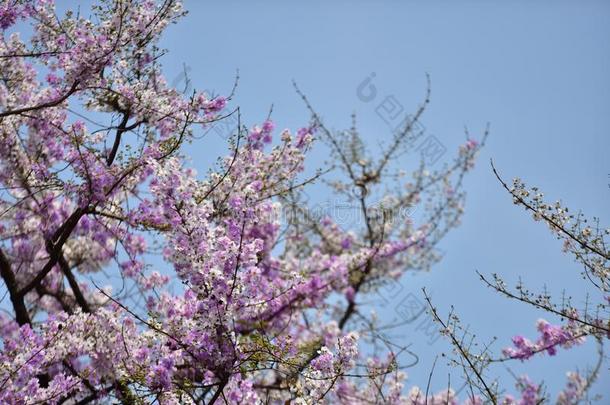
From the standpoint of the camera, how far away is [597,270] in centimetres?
415

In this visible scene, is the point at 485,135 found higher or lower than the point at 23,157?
higher

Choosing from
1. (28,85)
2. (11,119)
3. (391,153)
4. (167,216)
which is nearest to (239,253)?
(167,216)

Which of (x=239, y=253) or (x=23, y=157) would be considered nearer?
(x=239, y=253)

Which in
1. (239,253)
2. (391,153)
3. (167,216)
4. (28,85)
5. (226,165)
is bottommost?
(239,253)

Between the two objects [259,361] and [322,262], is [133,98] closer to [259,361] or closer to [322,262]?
[259,361]

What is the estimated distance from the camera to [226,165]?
6.23 metres

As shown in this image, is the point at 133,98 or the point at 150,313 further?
the point at 133,98

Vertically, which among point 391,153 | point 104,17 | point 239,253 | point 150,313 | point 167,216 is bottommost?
point 150,313

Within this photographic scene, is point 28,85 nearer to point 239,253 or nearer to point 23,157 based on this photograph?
point 23,157

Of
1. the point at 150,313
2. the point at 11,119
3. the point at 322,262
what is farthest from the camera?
the point at 322,262

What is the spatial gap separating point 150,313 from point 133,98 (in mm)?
2436

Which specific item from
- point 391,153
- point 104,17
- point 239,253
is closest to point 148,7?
point 104,17

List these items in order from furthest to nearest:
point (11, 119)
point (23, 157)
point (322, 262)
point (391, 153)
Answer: point (391, 153)
point (322, 262)
point (23, 157)
point (11, 119)

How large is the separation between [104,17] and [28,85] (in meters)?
1.95
